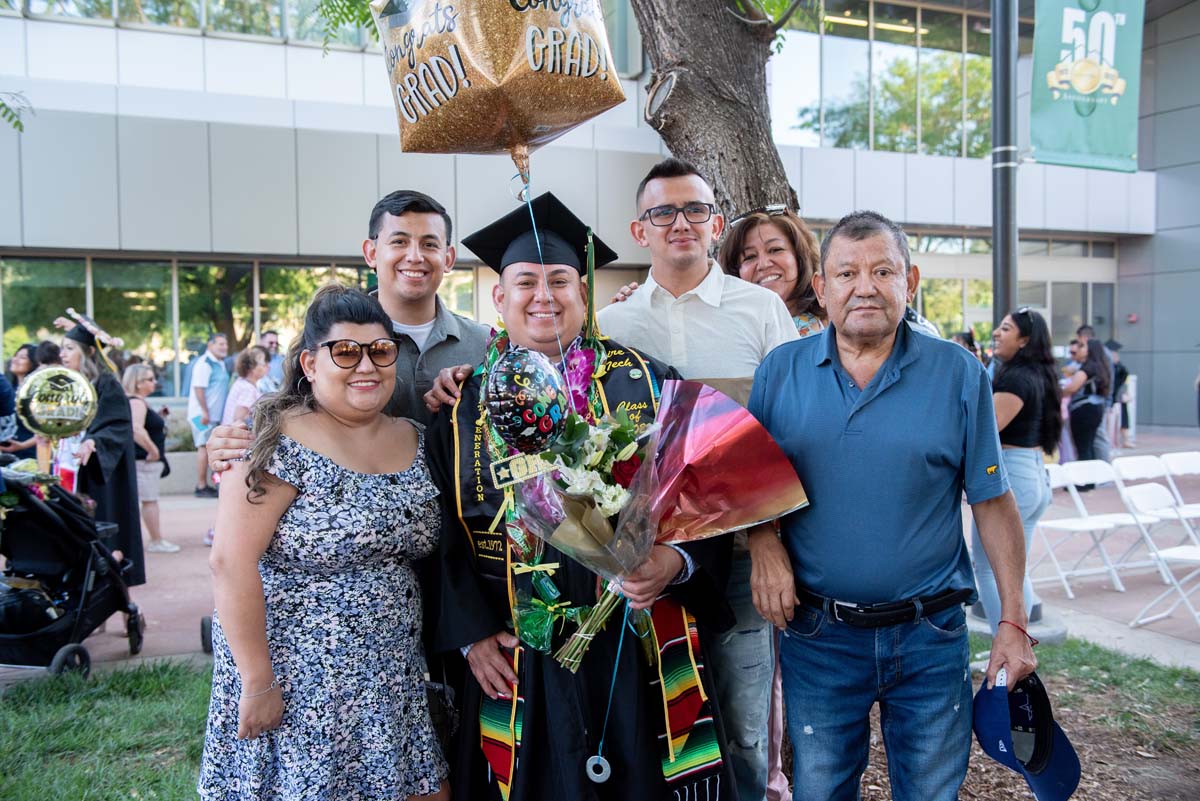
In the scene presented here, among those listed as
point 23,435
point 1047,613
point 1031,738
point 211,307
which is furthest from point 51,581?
point 211,307

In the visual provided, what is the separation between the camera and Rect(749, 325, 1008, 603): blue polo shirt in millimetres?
2273

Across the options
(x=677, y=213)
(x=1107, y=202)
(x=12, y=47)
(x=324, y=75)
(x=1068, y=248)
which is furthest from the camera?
(x=1068, y=248)

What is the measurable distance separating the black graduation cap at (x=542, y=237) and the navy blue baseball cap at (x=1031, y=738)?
66.5 inches

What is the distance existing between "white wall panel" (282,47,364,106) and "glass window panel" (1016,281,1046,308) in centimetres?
1356

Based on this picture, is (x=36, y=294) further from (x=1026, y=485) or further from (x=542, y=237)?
(x=1026, y=485)

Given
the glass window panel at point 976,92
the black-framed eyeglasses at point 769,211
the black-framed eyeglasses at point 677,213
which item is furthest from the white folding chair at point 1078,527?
the glass window panel at point 976,92

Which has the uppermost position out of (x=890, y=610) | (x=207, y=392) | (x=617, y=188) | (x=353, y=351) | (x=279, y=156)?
(x=279, y=156)

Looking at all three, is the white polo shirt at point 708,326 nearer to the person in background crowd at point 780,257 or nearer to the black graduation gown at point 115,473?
the person in background crowd at point 780,257

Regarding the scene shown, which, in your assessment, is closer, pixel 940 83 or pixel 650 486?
pixel 650 486

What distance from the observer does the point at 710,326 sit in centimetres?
298

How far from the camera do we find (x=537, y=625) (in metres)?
2.35

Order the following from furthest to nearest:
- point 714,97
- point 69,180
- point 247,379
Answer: point 69,180 → point 247,379 → point 714,97

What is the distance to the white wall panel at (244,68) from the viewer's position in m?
12.4

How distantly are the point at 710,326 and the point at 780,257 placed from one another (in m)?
0.69
